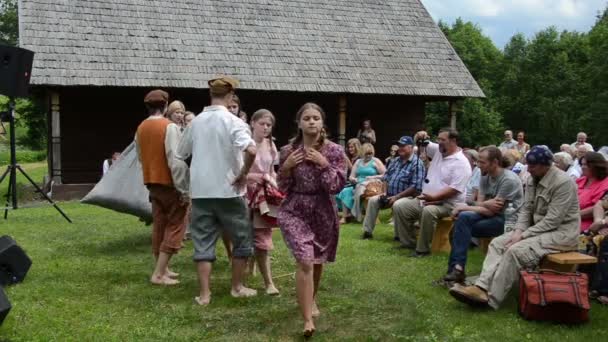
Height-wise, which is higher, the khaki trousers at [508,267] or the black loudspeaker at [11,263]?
the khaki trousers at [508,267]

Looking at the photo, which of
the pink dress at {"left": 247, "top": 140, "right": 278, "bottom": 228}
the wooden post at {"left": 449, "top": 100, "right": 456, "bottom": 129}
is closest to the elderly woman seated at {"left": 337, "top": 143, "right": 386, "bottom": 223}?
the pink dress at {"left": 247, "top": 140, "right": 278, "bottom": 228}

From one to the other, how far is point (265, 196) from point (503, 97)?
36.5 m

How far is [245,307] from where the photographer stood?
16.0 ft

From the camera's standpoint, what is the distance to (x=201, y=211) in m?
4.88

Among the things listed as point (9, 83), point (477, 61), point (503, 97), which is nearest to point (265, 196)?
point (9, 83)

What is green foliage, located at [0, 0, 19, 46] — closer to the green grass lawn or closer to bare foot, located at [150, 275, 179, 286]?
the green grass lawn

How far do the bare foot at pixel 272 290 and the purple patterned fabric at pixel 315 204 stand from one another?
3.15 feet

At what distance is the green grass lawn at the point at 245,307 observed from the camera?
170 inches

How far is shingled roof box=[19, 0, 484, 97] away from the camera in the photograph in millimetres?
13977

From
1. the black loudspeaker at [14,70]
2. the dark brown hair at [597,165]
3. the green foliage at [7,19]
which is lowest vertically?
the dark brown hair at [597,165]

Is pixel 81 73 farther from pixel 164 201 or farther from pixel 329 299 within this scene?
pixel 329 299

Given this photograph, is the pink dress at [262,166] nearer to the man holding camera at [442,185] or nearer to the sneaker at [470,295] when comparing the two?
the sneaker at [470,295]

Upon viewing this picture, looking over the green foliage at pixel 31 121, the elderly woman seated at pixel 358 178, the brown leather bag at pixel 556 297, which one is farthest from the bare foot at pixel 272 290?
the green foliage at pixel 31 121

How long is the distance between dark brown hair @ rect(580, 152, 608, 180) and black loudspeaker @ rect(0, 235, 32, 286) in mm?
5290
